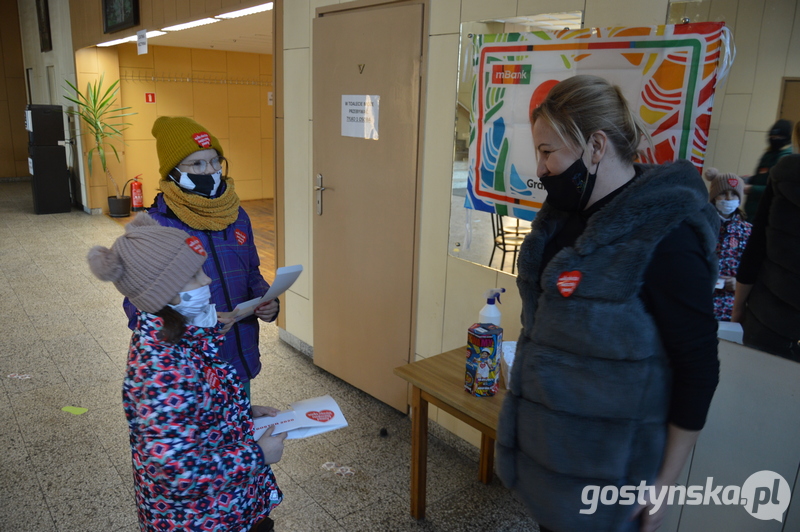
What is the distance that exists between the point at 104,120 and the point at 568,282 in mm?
8979

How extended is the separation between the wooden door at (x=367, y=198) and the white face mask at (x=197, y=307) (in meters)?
1.70

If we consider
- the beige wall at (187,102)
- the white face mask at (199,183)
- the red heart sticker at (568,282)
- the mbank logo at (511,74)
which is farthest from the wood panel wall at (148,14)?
the red heart sticker at (568,282)

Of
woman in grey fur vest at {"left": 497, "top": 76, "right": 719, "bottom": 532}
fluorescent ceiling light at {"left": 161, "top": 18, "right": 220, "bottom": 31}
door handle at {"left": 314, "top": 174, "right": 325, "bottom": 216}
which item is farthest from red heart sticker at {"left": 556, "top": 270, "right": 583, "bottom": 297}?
fluorescent ceiling light at {"left": 161, "top": 18, "right": 220, "bottom": 31}

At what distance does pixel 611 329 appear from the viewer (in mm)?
1081

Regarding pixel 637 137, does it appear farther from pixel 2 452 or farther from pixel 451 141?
pixel 2 452

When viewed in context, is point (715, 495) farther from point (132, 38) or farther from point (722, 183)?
point (132, 38)

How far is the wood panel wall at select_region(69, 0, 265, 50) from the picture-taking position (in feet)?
14.6

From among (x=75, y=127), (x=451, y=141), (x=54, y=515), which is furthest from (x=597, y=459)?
(x=75, y=127)

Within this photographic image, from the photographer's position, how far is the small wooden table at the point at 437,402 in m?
1.86

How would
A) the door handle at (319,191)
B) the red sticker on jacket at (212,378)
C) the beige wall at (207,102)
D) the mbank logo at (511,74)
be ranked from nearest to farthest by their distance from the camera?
1. the red sticker on jacket at (212,378)
2. the mbank logo at (511,74)
3. the door handle at (319,191)
4. the beige wall at (207,102)

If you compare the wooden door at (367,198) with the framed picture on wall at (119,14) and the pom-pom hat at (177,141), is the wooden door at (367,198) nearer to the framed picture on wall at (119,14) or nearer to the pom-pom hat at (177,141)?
the pom-pom hat at (177,141)

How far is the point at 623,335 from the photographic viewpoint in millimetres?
1075

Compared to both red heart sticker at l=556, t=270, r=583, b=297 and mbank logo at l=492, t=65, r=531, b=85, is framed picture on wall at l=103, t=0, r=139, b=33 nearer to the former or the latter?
mbank logo at l=492, t=65, r=531, b=85

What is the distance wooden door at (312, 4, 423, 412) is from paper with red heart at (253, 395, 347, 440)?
1469 millimetres
